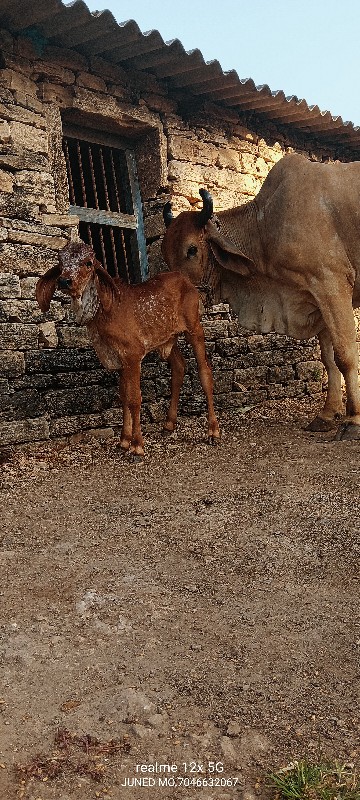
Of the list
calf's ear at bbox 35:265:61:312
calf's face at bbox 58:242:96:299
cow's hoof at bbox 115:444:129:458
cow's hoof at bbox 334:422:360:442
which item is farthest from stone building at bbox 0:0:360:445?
cow's hoof at bbox 334:422:360:442

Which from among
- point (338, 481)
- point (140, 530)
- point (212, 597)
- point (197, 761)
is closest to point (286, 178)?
point (338, 481)

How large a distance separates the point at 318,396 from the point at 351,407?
101 inches

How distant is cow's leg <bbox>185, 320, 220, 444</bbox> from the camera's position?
5234mm

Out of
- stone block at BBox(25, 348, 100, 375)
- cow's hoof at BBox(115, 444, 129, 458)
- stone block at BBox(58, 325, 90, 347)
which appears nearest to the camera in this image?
cow's hoof at BBox(115, 444, 129, 458)

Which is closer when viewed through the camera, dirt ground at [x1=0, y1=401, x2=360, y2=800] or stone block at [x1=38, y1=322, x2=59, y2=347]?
dirt ground at [x1=0, y1=401, x2=360, y2=800]

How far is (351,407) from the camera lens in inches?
205

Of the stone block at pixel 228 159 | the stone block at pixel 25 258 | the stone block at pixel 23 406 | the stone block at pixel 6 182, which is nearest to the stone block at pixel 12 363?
the stone block at pixel 23 406

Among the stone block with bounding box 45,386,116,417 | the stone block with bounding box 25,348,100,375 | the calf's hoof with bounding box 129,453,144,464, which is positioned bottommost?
the calf's hoof with bounding box 129,453,144,464

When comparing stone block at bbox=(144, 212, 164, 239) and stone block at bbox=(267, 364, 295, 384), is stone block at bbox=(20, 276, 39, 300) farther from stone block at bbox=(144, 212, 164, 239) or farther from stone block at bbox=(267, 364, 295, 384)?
stone block at bbox=(267, 364, 295, 384)

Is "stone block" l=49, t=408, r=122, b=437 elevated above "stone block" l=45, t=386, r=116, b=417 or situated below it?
below

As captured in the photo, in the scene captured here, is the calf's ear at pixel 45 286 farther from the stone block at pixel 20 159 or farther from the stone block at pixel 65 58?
the stone block at pixel 65 58

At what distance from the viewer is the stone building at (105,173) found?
523cm

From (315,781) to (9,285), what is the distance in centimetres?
433

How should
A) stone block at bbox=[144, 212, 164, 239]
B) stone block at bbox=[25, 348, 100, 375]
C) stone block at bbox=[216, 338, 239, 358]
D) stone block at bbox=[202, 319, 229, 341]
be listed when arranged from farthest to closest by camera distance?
stone block at bbox=[216, 338, 239, 358], stone block at bbox=[202, 319, 229, 341], stone block at bbox=[144, 212, 164, 239], stone block at bbox=[25, 348, 100, 375]
